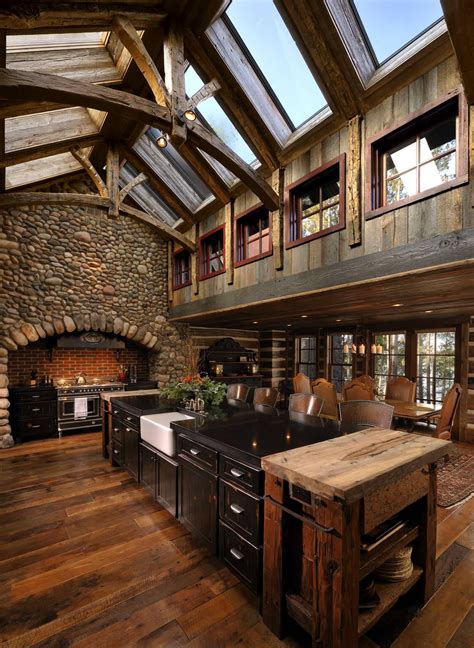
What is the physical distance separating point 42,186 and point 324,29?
5.28 meters

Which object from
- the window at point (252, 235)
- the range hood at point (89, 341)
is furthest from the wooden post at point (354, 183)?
the range hood at point (89, 341)

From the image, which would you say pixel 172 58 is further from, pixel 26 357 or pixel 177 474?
pixel 26 357

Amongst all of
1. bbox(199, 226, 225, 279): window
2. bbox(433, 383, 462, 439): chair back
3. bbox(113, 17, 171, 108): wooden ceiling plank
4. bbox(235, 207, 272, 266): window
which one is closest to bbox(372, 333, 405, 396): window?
bbox(433, 383, 462, 439): chair back

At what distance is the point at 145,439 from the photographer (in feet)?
10.5

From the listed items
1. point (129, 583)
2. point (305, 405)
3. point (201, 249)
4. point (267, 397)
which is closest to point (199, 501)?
point (129, 583)

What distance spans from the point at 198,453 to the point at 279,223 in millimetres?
3331

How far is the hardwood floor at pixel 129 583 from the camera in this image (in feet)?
5.63

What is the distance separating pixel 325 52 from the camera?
3.25 m

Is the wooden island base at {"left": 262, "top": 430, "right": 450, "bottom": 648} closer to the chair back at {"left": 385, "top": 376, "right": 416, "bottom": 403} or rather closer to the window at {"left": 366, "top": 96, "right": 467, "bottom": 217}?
the window at {"left": 366, "top": 96, "right": 467, "bottom": 217}

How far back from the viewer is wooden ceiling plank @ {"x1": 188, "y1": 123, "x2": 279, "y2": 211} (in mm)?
3641

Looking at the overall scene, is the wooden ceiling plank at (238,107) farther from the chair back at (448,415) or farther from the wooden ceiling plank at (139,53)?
the chair back at (448,415)

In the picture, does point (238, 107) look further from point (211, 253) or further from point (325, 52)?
point (211, 253)

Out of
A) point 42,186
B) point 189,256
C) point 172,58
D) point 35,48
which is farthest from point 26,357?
point 172,58

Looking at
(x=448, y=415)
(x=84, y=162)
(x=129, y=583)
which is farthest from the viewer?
(x=84, y=162)
